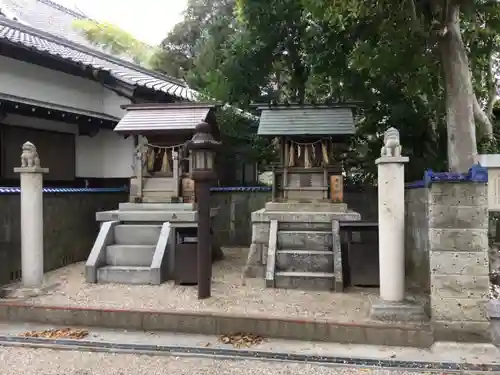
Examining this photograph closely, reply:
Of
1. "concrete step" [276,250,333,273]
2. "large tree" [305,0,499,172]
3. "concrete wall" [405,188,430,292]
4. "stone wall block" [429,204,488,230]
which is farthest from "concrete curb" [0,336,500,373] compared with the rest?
"large tree" [305,0,499,172]

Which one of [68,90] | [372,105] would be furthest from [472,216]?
[68,90]

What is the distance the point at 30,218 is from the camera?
771 centimetres

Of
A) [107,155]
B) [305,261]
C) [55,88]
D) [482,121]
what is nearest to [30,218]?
[305,261]

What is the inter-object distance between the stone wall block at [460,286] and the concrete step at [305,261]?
310 cm

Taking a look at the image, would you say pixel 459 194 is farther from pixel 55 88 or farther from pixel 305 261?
pixel 55 88

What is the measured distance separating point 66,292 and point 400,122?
9187 millimetres

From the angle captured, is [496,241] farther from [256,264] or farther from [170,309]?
[170,309]

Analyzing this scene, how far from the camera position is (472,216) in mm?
5461

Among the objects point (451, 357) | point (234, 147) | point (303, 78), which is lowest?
point (451, 357)

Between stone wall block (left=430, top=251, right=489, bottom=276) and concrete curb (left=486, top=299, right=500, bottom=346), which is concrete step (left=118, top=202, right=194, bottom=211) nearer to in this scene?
stone wall block (left=430, top=251, right=489, bottom=276)

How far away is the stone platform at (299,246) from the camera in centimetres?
823

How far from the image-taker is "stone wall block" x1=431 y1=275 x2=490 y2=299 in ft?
17.8

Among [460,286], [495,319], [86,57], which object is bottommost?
[495,319]

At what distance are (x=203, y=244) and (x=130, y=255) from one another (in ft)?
8.28
